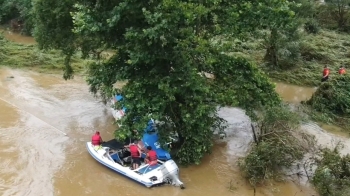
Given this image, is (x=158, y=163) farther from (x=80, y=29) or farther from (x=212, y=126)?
(x=80, y=29)

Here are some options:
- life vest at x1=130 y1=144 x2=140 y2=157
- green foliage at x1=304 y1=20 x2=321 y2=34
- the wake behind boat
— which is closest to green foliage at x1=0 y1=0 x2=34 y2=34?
the wake behind boat

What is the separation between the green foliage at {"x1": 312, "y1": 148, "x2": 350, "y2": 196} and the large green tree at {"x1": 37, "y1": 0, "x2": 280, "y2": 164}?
8.90ft

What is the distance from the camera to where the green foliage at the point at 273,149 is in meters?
13.5

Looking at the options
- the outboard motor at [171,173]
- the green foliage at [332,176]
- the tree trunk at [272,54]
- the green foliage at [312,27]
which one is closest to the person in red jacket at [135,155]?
the outboard motor at [171,173]

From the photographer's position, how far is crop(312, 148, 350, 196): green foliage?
1222 cm

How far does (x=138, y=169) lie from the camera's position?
13.8 meters

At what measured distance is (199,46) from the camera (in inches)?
479

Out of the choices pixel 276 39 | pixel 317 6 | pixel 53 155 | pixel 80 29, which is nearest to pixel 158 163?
pixel 53 155

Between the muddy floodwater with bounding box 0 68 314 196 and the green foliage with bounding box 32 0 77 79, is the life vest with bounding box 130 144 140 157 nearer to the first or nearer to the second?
the muddy floodwater with bounding box 0 68 314 196

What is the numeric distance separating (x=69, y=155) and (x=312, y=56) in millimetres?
16322

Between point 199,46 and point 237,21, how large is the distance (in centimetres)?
157

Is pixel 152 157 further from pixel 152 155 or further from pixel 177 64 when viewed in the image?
pixel 177 64

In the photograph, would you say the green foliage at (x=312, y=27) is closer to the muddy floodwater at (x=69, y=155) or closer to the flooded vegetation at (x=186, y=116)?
the flooded vegetation at (x=186, y=116)

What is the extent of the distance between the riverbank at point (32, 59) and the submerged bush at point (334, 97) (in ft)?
43.2
